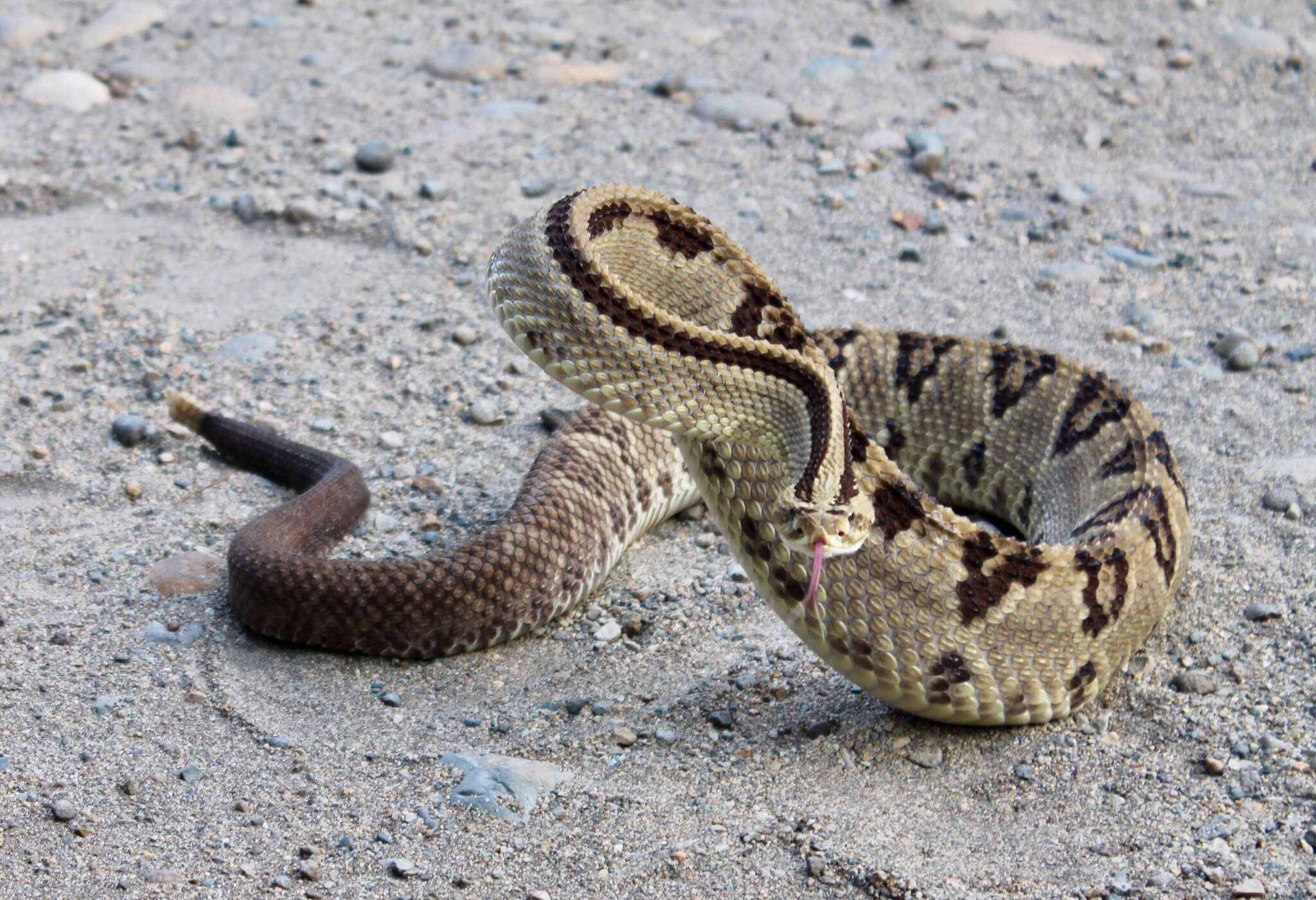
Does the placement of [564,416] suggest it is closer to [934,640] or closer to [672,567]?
[672,567]

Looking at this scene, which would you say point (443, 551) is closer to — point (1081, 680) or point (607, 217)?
point (607, 217)

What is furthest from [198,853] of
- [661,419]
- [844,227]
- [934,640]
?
[844,227]

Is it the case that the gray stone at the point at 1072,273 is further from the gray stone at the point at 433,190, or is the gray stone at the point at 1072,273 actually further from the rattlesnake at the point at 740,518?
the gray stone at the point at 433,190

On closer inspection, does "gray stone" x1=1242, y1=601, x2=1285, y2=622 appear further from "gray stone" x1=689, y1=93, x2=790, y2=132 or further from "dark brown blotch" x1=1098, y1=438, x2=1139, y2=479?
"gray stone" x1=689, y1=93, x2=790, y2=132

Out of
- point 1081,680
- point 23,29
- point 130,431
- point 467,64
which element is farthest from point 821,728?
point 23,29

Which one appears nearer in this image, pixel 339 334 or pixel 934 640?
pixel 934 640

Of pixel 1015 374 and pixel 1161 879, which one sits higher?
pixel 1015 374
